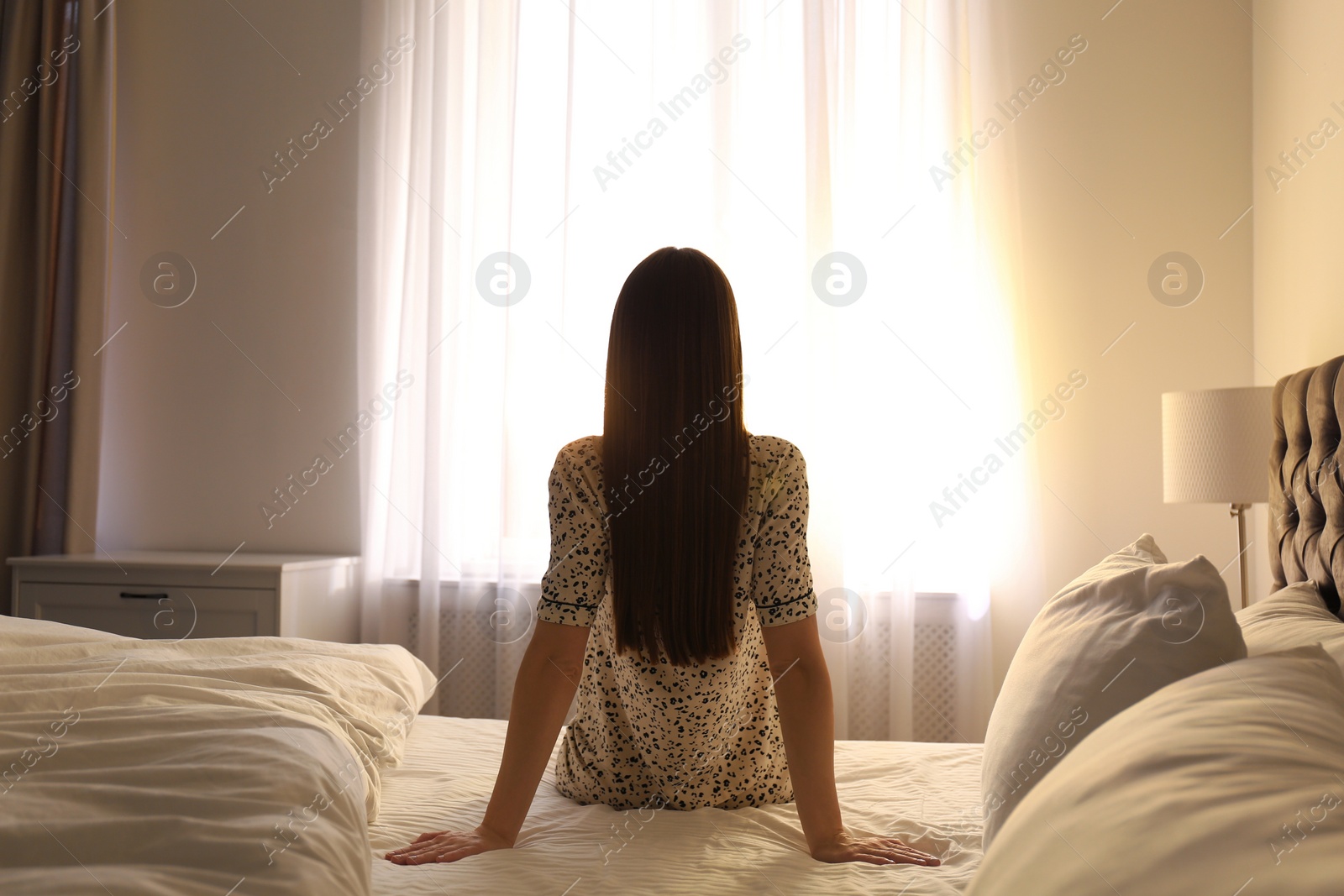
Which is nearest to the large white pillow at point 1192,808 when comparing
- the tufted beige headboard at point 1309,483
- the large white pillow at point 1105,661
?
→ the large white pillow at point 1105,661

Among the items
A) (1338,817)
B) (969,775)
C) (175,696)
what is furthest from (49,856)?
(969,775)

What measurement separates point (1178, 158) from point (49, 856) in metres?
3.28

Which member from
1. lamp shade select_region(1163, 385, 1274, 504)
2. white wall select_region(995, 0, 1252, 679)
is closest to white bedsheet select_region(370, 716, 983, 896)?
lamp shade select_region(1163, 385, 1274, 504)

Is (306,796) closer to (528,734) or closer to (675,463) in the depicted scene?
(528,734)

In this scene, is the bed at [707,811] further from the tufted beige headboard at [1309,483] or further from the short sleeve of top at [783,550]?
the short sleeve of top at [783,550]

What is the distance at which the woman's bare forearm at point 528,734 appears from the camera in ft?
3.85

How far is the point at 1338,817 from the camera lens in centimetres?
45

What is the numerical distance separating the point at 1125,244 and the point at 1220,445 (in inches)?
45.4

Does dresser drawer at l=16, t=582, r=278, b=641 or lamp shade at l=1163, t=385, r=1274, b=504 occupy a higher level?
lamp shade at l=1163, t=385, r=1274, b=504

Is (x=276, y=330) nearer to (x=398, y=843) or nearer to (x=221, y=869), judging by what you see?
(x=398, y=843)

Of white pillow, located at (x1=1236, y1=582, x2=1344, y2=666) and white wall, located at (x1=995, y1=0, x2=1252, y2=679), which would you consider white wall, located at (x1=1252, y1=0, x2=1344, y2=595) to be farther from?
white pillow, located at (x1=1236, y1=582, x2=1344, y2=666)

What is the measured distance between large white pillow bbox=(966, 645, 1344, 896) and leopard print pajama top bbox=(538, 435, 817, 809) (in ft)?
2.20

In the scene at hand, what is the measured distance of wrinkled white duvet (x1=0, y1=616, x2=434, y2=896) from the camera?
29.4 inches

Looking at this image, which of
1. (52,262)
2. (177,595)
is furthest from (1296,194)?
(52,262)
